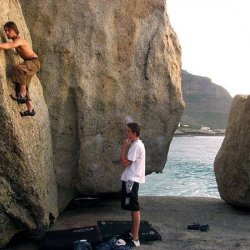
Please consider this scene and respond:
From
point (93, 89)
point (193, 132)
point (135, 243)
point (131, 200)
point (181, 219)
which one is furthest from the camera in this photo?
point (193, 132)

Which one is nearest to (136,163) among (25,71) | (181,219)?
(25,71)

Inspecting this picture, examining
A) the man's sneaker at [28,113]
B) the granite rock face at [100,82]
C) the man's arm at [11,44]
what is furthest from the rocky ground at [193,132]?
the man's arm at [11,44]

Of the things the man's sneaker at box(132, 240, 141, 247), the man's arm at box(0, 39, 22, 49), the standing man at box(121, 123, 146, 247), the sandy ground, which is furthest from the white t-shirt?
the man's arm at box(0, 39, 22, 49)

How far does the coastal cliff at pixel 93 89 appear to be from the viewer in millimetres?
10711

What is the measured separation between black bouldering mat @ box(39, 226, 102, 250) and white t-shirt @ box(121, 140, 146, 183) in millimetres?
1258

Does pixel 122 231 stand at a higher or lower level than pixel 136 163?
lower

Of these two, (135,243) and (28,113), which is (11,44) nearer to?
(28,113)

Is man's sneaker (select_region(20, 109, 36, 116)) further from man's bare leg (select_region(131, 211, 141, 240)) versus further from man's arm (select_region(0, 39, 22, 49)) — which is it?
man's bare leg (select_region(131, 211, 141, 240))

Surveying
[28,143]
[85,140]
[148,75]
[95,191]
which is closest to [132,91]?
[148,75]

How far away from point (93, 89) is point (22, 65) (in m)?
3.23

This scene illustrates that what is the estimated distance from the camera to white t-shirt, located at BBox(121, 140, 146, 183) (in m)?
8.82

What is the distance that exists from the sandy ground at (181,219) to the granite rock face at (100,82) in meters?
0.75

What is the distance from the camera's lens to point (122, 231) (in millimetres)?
9703

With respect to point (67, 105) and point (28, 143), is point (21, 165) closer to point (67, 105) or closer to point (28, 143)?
point (28, 143)
